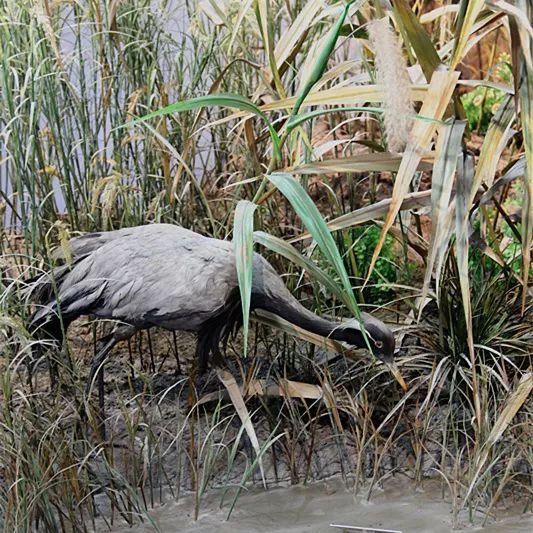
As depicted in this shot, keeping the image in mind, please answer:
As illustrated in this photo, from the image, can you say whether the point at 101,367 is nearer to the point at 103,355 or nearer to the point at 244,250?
the point at 103,355

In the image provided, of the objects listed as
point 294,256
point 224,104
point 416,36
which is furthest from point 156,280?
point 416,36

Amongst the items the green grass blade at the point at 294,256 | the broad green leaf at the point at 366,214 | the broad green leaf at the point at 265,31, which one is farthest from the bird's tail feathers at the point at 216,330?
the broad green leaf at the point at 265,31

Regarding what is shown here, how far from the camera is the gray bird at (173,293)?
203cm

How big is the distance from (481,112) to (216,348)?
1617 millimetres

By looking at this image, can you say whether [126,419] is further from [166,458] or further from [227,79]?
[227,79]

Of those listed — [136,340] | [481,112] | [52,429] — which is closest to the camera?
[52,429]

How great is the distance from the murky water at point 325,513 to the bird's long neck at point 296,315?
363mm

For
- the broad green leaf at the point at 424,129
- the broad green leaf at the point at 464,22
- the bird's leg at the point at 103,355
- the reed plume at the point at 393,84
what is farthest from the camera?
the bird's leg at the point at 103,355

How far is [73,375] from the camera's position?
2.08 metres

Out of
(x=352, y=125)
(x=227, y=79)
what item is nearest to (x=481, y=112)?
(x=352, y=125)

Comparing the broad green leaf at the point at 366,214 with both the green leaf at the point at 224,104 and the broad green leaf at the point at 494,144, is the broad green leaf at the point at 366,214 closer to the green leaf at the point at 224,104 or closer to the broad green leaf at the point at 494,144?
the broad green leaf at the point at 494,144

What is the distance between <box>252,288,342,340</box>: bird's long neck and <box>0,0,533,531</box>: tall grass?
0.06 metres

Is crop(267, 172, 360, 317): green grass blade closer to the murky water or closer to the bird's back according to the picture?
the bird's back

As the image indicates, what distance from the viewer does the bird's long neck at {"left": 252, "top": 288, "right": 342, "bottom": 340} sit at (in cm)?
211
